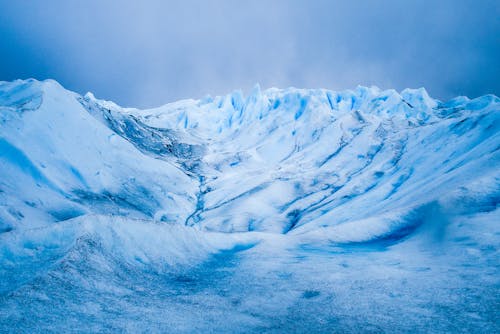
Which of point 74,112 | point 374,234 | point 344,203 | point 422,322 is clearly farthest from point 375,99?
point 422,322

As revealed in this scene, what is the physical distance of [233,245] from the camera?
25.0 feet

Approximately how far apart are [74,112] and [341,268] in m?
18.9

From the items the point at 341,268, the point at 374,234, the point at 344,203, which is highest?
the point at 344,203

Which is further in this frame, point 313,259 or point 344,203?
point 344,203

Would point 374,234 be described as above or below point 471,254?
above

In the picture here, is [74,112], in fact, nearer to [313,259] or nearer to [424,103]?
[313,259]

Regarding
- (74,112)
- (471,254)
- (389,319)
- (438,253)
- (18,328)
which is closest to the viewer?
(18,328)

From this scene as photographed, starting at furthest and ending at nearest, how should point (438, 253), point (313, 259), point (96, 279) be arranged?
point (313, 259) → point (438, 253) → point (96, 279)

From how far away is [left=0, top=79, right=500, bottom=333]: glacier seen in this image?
140 inches

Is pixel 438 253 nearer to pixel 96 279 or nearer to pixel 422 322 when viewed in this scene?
pixel 422 322

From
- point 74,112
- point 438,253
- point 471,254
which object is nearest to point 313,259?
point 438,253

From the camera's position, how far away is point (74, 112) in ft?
63.4

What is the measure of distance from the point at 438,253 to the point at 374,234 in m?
2.33

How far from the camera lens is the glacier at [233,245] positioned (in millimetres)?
3568
